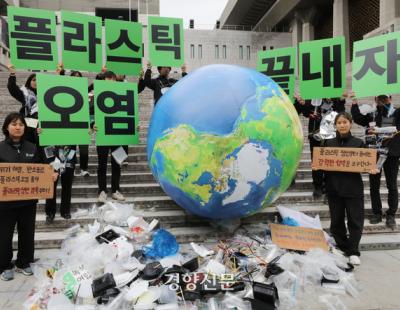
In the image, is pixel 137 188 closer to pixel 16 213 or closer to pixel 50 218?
pixel 50 218

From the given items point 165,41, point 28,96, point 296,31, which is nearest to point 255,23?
point 296,31

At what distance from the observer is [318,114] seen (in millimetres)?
5551

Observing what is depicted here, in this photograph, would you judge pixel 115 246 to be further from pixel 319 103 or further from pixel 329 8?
pixel 329 8

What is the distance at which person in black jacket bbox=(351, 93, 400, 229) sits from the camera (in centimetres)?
462

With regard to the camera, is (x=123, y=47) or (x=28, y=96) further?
(x=123, y=47)

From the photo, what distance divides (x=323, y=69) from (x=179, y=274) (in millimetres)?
3924

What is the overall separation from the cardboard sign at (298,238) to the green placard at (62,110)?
9.14ft

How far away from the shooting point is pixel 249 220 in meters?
4.77

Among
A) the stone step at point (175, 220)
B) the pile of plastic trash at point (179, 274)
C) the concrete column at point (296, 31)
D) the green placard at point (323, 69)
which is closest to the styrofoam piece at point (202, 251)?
the pile of plastic trash at point (179, 274)

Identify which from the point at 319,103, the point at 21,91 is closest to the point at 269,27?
the point at 319,103

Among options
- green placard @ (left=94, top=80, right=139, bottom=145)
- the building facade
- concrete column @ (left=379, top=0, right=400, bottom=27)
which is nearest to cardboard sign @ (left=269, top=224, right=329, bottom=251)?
green placard @ (left=94, top=80, right=139, bottom=145)

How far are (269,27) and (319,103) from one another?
26.8 metres

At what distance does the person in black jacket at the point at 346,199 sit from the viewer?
390 centimetres

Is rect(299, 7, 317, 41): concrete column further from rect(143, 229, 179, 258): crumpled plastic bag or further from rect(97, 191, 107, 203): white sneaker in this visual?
rect(143, 229, 179, 258): crumpled plastic bag
